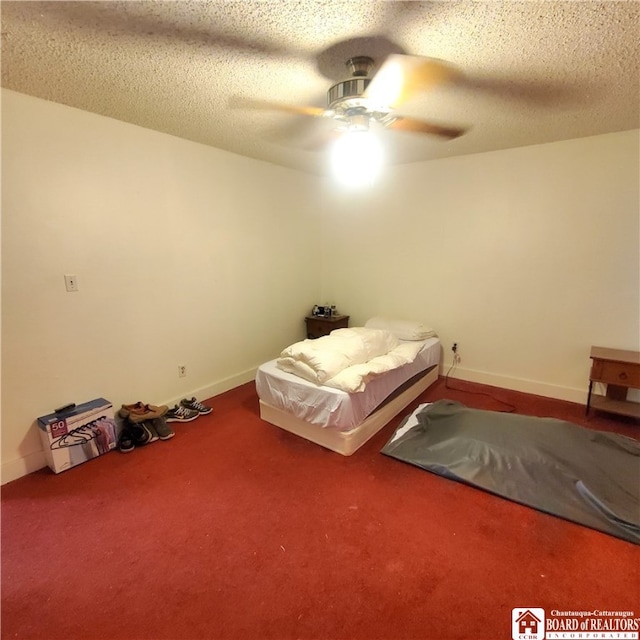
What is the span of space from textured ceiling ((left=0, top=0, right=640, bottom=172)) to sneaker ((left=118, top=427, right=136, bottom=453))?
2252 millimetres

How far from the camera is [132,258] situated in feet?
8.82

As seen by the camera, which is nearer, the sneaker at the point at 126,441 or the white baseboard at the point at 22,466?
the white baseboard at the point at 22,466

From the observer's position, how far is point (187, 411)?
3.00 metres

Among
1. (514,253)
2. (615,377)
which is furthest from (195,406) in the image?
(615,377)

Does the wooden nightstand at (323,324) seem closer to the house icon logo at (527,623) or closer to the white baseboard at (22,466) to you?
the white baseboard at (22,466)

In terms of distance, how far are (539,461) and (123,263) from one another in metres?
3.18

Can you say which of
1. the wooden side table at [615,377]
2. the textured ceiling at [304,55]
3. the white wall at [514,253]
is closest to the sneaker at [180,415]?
the textured ceiling at [304,55]

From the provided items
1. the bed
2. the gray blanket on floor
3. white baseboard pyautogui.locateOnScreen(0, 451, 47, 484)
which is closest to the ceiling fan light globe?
the bed

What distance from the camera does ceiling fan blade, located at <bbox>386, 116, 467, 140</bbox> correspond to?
2.43m

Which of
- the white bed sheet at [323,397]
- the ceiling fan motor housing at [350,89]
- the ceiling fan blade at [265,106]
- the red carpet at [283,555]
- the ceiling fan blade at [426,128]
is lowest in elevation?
the red carpet at [283,555]

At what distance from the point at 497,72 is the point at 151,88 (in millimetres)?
1908

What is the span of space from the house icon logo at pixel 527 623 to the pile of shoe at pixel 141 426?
2.37m

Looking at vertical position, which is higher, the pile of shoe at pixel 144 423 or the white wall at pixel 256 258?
the white wall at pixel 256 258

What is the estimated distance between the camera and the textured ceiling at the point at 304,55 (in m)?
1.35
